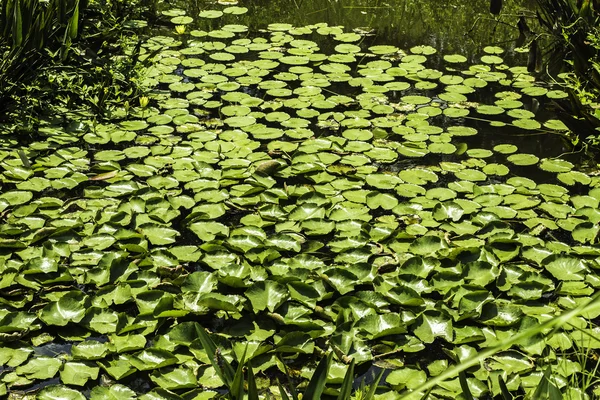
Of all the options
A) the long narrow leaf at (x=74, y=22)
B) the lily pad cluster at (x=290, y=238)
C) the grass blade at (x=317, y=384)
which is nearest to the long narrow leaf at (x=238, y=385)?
the grass blade at (x=317, y=384)

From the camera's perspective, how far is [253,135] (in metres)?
3.66

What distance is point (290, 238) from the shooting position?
9.39 ft

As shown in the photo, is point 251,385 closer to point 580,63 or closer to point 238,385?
point 238,385

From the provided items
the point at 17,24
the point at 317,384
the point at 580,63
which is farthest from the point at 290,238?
the point at 580,63

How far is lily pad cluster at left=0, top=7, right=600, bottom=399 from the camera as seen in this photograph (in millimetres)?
2326

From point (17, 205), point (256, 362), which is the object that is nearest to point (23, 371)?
point (256, 362)

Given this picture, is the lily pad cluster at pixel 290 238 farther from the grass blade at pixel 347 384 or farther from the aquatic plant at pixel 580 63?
the grass blade at pixel 347 384

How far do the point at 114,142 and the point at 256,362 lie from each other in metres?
1.72

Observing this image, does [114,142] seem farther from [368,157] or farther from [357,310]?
[357,310]

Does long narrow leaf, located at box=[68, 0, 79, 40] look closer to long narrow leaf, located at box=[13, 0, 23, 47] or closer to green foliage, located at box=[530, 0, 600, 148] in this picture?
long narrow leaf, located at box=[13, 0, 23, 47]

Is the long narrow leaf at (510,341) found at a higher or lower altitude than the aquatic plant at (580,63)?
higher

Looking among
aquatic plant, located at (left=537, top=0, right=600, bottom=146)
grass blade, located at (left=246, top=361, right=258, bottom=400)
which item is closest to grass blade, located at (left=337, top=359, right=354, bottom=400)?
grass blade, located at (left=246, top=361, right=258, bottom=400)

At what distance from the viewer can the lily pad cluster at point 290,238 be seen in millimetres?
2326

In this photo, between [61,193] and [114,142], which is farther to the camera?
[114,142]
